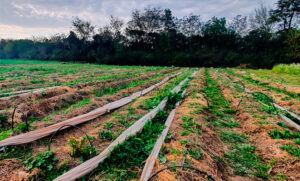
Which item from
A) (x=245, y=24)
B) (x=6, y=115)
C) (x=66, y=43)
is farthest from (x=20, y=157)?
(x=66, y=43)

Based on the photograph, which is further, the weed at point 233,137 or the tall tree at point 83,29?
the tall tree at point 83,29

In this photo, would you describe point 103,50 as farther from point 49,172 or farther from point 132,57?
point 49,172

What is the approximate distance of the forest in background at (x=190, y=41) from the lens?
100 feet

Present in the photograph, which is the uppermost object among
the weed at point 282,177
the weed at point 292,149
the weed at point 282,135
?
the weed at point 282,135

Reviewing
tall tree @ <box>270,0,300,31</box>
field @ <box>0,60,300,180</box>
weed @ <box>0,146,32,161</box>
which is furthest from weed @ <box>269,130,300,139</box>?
tall tree @ <box>270,0,300,31</box>

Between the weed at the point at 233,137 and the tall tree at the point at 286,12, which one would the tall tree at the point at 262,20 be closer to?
the tall tree at the point at 286,12

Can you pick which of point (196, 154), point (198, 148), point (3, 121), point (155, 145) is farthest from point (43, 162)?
point (3, 121)

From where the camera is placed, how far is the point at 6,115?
4.83m

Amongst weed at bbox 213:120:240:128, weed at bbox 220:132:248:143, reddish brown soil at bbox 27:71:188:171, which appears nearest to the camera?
reddish brown soil at bbox 27:71:188:171

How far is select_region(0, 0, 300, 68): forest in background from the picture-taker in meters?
30.5

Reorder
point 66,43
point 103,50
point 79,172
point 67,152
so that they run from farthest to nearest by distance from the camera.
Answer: point 66,43 < point 103,50 < point 67,152 < point 79,172

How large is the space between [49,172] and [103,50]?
4455 cm

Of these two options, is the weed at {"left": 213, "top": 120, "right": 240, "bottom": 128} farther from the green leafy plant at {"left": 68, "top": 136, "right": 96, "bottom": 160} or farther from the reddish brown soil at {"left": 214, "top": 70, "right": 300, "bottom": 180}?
the green leafy plant at {"left": 68, "top": 136, "right": 96, "bottom": 160}

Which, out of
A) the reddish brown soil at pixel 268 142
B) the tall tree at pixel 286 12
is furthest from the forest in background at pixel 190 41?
the reddish brown soil at pixel 268 142
